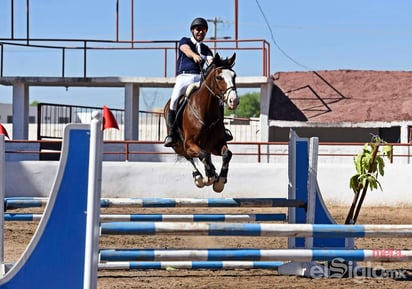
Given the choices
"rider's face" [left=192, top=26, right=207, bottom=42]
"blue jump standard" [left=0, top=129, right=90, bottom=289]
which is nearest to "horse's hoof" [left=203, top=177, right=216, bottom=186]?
"rider's face" [left=192, top=26, right=207, bottom=42]

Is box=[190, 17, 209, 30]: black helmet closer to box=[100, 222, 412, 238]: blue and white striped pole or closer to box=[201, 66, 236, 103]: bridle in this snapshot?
box=[201, 66, 236, 103]: bridle

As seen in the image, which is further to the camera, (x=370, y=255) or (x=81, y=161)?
(x=370, y=255)

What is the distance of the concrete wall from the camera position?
54.4 ft

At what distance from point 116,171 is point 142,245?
276 inches

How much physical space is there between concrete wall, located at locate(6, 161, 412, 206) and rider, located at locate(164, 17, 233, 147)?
8090mm

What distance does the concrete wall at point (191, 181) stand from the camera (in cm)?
1658

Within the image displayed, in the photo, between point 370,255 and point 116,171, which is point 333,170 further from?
point 370,255

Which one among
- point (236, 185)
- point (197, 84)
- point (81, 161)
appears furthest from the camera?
point (236, 185)

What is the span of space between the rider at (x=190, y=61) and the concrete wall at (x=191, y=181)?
8.09 m

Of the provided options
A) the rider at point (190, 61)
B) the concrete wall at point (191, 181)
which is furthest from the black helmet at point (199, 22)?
the concrete wall at point (191, 181)

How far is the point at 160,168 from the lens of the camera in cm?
1695

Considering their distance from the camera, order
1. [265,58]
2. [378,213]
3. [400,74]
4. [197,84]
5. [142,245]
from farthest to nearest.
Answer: [400,74] < [265,58] < [378,213] < [142,245] < [197,84]

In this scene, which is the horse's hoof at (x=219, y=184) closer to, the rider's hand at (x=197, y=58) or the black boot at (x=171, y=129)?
the black boot at (x=171, y=129)

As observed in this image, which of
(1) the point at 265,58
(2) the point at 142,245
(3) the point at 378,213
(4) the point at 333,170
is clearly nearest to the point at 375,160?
Answer: (2) the point at 142,245
